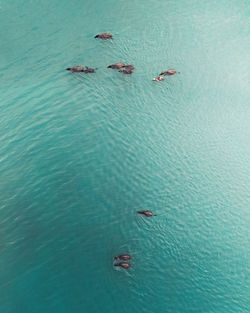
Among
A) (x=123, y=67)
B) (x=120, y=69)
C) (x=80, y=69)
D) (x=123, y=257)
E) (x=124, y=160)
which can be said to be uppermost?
(x=80, y=69)

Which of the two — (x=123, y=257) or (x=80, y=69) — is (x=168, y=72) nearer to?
(x=80, y=69)

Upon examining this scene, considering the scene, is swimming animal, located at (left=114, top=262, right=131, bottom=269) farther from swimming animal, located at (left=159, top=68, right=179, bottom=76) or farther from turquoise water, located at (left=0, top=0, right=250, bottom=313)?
swimming animal, located at (left=159, top=68, right=179, bottom=76)

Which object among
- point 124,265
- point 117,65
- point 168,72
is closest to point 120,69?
point 117,65

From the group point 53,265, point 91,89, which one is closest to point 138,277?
point 53,265

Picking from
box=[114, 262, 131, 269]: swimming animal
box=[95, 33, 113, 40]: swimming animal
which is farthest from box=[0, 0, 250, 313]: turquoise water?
box=[95, 33, 113, 40]: swimming animal

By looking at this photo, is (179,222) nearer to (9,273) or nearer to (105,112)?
(9,273)
